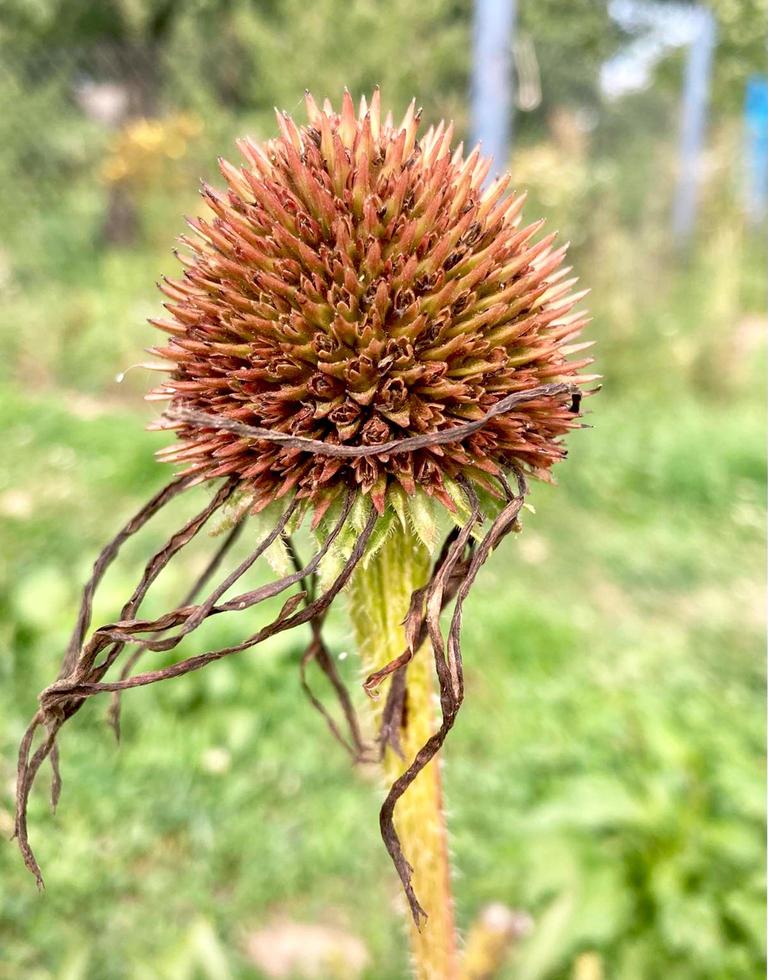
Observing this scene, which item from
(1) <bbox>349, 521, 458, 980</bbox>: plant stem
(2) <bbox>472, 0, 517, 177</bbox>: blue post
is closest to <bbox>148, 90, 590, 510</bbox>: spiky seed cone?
(1) <bbox>349, 521, 458, 980</bbox>: plant stem

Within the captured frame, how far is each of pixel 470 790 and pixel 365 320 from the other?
6.74ft

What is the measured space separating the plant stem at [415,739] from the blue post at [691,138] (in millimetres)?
4574

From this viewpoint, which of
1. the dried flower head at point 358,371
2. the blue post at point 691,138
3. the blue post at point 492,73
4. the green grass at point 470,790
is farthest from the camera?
the blue post at point 691,138

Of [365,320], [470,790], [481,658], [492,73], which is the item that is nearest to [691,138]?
[492,73]

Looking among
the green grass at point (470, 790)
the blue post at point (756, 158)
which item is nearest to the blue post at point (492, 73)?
the green grass at point (470, 790)

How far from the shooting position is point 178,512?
405cm

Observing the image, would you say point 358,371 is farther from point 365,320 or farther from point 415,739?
point 415,739

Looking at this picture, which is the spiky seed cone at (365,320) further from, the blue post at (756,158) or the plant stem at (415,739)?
the blue post at (756,158)

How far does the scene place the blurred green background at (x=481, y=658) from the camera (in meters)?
2.01

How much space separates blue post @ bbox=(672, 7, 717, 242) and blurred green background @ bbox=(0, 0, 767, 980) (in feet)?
0.56

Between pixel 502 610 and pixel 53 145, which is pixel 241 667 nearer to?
pixel 502 610

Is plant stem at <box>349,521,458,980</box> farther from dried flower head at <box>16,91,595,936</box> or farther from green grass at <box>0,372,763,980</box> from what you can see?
green grass at <box>0,372,763,980</box>

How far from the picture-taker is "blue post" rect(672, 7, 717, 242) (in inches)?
190

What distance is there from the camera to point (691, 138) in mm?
7371
